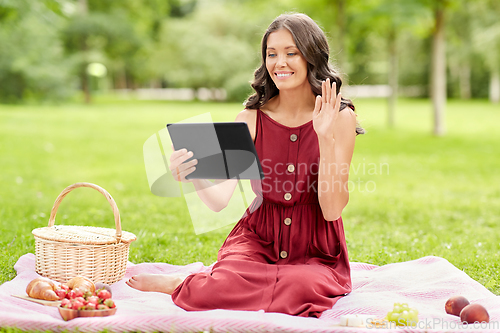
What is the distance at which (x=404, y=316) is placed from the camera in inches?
117

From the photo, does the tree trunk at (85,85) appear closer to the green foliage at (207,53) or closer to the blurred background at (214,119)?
the blurred background at (214,119)

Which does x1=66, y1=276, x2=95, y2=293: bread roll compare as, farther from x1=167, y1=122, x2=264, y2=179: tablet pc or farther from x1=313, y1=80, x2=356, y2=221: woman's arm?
x1=313, y1=80, x2=356, y2=221: woman's arm

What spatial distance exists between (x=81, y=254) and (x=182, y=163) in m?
1.04

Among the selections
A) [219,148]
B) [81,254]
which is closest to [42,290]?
[81,254]

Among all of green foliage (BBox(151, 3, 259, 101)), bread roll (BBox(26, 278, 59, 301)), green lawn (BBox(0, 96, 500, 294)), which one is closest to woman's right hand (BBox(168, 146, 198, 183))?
bread roll (BBox(26, 278, 59, 301))

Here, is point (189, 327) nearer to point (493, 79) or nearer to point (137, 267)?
point (137, 267)

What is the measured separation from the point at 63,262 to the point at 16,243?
56.7 inches

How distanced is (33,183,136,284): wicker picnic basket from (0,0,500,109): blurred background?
11393mm

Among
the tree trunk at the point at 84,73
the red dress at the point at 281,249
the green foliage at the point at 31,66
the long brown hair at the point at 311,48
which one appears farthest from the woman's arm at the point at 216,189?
the tree trunk at the point at 84,73

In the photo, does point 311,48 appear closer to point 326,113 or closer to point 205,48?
point 326,113

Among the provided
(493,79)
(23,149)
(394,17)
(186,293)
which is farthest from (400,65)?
(186,293)

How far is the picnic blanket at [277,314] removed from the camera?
2879mm

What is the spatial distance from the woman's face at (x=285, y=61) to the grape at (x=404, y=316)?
151 cm

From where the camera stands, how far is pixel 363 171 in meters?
11.2
